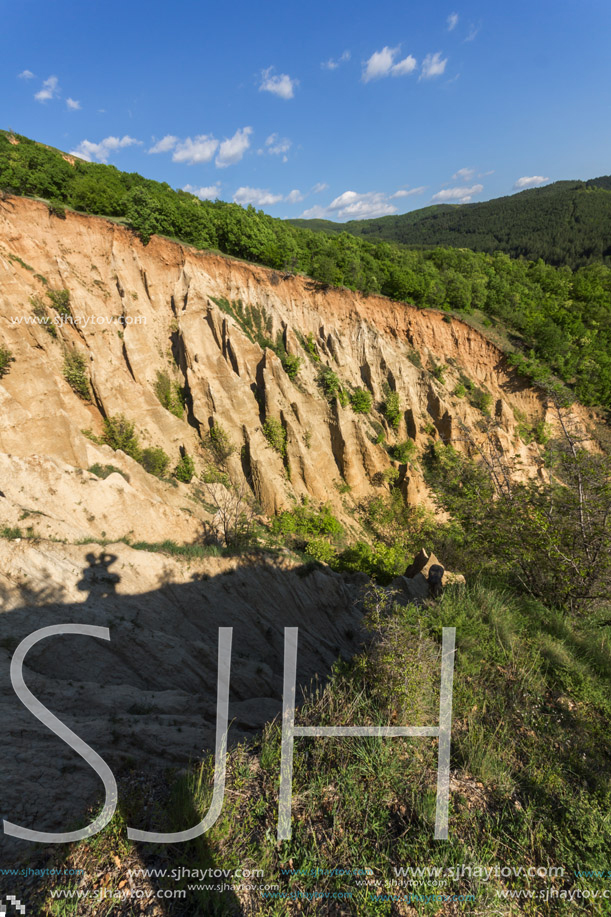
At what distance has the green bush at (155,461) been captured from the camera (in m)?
20.0

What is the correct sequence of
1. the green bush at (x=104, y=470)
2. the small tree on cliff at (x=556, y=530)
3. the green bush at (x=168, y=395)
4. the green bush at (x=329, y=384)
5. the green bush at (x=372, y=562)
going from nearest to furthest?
1. the small tree on cliff at (x=556, y=530)
2. the green bush at (x=104, y=470)
3. the green bush at (x=372, y=562)
4. the green bush at (x=168, y=395)
5. the green bush at (x=329, y=384)

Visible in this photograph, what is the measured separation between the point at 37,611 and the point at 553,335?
129 feet

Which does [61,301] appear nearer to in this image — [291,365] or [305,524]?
[291,365]

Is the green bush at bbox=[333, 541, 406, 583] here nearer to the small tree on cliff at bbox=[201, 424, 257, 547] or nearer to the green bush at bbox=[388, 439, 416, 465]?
the small tree on cliff at bbox=[201, 424, 257, 547]

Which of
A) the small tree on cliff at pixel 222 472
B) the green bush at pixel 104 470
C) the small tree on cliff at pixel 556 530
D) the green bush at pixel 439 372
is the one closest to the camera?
the small tree on cliff at pixel 556 530

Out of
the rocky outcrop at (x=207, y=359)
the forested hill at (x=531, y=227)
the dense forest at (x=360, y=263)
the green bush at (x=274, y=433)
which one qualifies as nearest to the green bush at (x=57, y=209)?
the dense forest at (x=360, y=263)

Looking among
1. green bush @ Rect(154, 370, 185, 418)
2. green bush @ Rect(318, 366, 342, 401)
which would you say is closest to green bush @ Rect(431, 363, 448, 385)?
green bush @ Rect(318, 366, 342, 401)

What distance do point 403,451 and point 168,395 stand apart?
1695 centimetres

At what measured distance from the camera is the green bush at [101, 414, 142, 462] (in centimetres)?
1997

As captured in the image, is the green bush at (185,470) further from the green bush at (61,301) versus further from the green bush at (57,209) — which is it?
the green bush at (57,209)

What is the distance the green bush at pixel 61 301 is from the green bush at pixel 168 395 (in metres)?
5.64

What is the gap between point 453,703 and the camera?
5.15 metres

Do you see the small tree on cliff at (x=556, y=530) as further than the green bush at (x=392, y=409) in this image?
Result: No

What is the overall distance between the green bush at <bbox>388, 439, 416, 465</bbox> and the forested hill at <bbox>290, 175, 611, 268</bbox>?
243 feet
